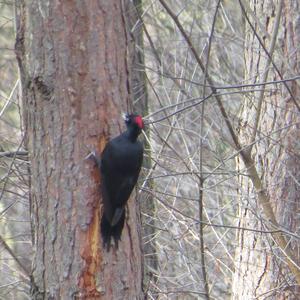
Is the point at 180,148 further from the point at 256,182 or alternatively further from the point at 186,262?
the point at 256,182

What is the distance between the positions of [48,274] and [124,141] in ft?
2.49

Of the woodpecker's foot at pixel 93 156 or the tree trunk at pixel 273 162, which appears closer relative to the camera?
the woodpecker's foot at pixel 93 156

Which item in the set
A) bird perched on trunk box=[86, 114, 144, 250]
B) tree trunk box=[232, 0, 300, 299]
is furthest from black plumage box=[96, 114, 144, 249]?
tree trunk box=[232, 0, 300, 299]

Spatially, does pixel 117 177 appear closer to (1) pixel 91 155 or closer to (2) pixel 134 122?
(1) pixel 91 155

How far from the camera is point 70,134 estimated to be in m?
3.82

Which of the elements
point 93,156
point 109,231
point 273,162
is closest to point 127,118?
point 93,156

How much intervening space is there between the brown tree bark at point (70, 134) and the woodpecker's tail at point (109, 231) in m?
0.04

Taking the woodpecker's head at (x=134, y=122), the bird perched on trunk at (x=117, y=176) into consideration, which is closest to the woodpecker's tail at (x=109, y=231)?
the bird perched on trunk at (x=117, y=176)

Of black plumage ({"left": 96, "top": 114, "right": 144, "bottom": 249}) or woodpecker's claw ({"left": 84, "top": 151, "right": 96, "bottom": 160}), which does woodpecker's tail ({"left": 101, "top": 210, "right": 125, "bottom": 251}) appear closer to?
black plumage ({"left": 96, "top": 114, "right": 144, "bottom": 249})

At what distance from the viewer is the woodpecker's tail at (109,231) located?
3.74 metres

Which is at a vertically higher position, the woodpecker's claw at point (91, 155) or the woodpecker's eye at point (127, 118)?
the woodpecker's eye at point (127, 118)

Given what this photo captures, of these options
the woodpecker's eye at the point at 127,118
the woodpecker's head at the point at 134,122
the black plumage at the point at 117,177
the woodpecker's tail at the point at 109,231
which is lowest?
the woodpecker's tail at the point at 109,231

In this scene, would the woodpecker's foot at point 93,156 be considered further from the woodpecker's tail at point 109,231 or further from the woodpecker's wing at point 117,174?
the woodpecker's tail at point 109,231

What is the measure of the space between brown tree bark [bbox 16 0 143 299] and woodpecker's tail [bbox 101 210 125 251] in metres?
0.04
